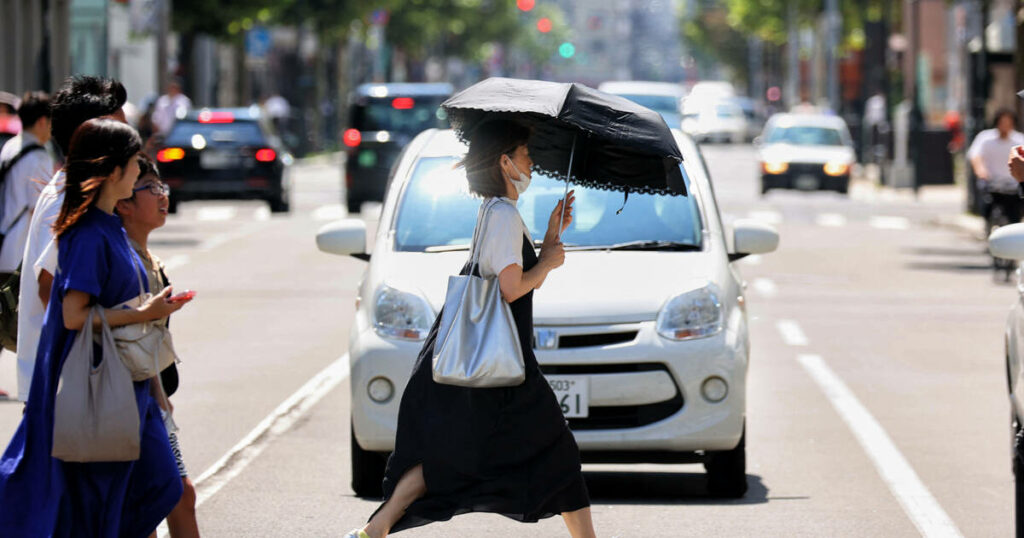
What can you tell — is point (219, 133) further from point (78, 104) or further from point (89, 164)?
point (89, 164)

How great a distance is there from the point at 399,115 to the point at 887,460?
22.5 m

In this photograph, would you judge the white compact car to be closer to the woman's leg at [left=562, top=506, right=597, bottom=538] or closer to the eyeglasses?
the woman's leg at [left=562, top=506, right=597, bottom=538]

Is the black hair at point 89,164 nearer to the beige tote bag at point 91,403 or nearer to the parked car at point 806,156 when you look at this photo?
the beige tote bag at point 91,403

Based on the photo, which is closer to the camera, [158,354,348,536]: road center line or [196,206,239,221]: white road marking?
[158,354,348,536]: road center line

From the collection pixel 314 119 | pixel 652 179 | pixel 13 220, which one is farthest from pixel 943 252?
pixel 314 119

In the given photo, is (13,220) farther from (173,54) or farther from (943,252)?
(173,54)

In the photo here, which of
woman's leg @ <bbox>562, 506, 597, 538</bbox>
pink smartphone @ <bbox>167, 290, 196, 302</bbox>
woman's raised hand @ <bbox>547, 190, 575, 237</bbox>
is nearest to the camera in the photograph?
pink smartphone @ <bbox>167, 290, 196, 302</bbox>

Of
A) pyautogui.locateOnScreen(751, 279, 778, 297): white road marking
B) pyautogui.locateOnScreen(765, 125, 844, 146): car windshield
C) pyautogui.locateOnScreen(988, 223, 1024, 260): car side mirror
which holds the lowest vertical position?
pyautogui.locateOnScreen(751, 279, 778, 297): white road marking

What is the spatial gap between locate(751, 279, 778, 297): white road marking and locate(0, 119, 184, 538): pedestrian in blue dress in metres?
13.5

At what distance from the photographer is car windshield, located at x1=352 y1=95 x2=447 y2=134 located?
3139 centimetres

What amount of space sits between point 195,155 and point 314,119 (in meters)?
37.9

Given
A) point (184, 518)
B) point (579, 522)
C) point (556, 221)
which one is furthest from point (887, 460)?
point (184, 518)

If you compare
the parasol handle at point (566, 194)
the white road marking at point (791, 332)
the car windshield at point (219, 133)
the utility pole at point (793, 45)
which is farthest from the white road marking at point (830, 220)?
the utility pole at point (793, 45)

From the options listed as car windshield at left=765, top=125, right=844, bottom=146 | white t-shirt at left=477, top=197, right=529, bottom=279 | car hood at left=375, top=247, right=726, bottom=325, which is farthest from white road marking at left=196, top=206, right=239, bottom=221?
white t-shirt at left=477, top=197, right=529, bottom=279
